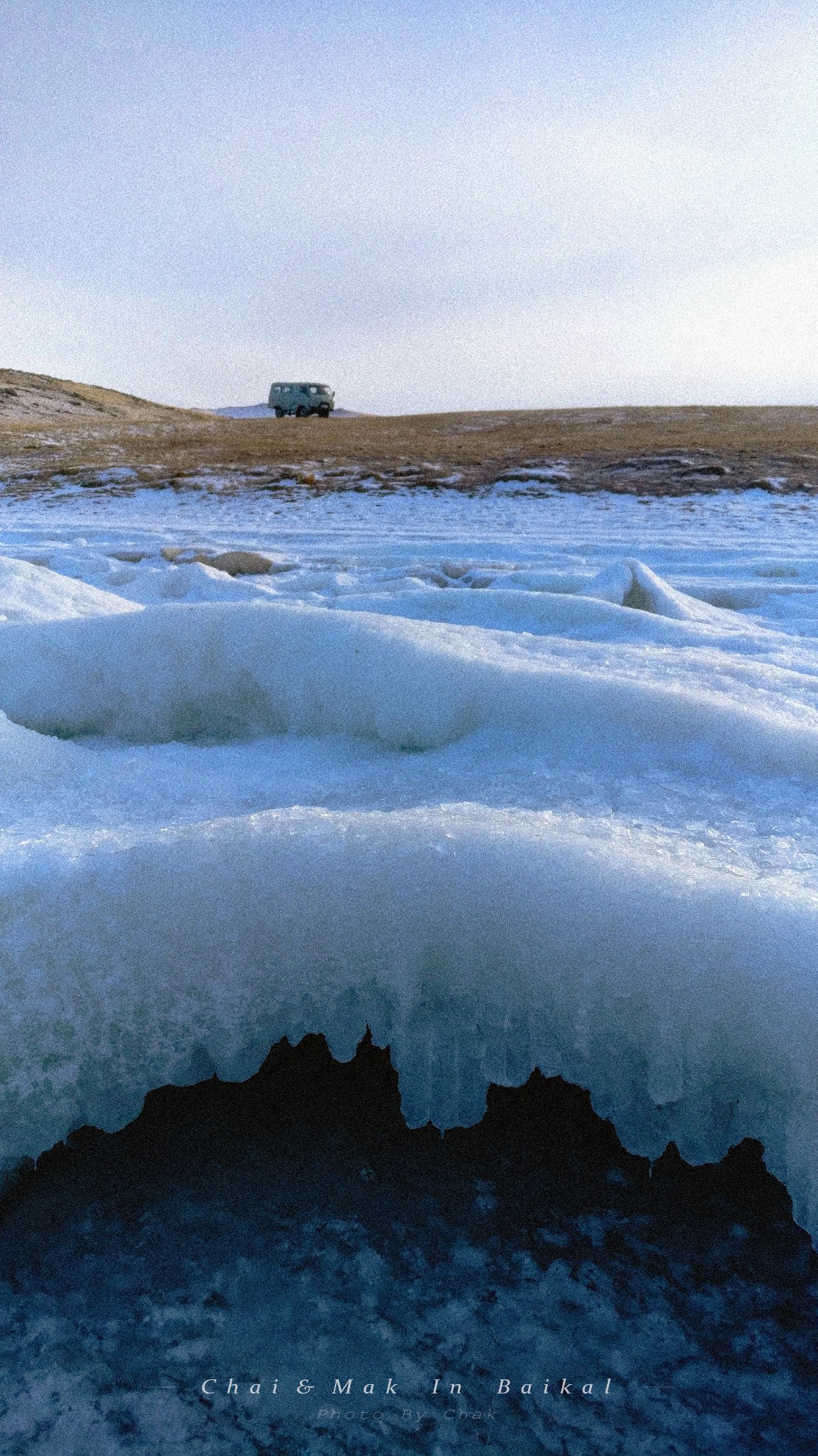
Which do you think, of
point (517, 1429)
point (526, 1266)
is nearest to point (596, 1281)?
point (526, 1266)

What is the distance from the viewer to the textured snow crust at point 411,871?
1.08 meters

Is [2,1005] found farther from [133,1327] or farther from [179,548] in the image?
[179,548]

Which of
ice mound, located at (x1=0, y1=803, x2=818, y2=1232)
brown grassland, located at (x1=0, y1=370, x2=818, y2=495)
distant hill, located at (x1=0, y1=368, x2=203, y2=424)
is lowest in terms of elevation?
ice mound, located at (x1=0, y1=803, x2=818, y2=1232)

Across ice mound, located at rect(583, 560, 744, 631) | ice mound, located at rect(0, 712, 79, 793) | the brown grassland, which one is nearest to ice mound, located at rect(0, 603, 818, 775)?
ice mound, located at rect(0, 712, 79, 793)

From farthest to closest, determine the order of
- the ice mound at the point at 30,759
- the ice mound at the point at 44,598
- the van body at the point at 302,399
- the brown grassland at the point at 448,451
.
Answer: the van body at the point at 302,399 → the brown grassland at the point at 448,451 → the ice mound at the point at 44,598 → the ice mound at the point at 30,759

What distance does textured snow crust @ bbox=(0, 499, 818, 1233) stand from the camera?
1075 mm

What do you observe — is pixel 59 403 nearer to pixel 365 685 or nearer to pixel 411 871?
pixel 365 685

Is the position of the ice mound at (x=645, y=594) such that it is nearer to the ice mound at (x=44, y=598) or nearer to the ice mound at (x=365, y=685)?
the ice mound at (x=365, y=685)

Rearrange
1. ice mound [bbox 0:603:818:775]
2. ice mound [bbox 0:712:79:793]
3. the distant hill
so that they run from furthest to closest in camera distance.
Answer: the distant hill, ice mound [bbox 0:603:818:775], ice mound [bbox 0:712:79:793]

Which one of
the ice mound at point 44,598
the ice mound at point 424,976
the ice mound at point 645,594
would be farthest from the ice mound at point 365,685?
the ice mound at point 645,594

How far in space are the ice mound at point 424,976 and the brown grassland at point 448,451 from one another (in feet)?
24.6

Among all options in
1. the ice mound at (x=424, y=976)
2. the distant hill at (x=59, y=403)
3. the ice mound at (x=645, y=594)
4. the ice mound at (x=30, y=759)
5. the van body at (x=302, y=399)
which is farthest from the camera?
the van body at (x=302, y=399)

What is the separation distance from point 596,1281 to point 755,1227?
0.21 m

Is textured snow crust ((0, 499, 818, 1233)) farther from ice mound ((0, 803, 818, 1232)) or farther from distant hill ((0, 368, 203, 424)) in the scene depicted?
distant hill ((0, 368, 203, 424))
